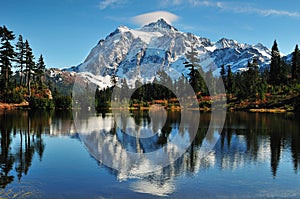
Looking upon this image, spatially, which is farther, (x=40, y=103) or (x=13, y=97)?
(x=40, y=103)

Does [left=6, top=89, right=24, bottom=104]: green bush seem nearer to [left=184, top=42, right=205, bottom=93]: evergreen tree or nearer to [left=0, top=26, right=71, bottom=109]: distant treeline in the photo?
[left=0, top=26, right=71, bottom=109]: distant treeline

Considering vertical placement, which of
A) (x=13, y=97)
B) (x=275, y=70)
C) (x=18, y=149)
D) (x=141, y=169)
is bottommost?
(x=141, y=169)

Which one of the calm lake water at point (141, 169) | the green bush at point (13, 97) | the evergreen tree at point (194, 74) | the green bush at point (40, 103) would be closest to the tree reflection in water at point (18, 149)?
the calm lake water at point (141, 169)

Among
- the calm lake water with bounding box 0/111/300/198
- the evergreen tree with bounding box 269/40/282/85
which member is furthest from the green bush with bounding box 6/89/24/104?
the evergreen tree with bounding box 269/40/282/85

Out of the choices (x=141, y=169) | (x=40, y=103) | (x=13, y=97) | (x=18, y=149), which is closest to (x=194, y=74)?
(x=40, y=103)

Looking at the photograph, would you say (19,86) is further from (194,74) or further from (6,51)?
(194,74)

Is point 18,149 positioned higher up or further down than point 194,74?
further down

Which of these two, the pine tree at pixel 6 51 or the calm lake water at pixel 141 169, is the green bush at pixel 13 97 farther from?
the calm lake water at pixel 141 169

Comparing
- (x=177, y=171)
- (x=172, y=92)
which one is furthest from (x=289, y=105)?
(x=177, y=171)

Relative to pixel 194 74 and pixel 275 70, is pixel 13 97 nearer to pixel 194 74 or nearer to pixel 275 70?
pixel 194 74

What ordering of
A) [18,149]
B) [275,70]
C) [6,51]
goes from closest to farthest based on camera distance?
[18,149], [6,51], [275,70]

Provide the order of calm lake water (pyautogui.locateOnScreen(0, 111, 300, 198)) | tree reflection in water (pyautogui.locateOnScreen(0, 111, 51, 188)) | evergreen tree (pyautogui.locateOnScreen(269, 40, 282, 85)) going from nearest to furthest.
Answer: calm lake water (pyautogui.locateOnScreen(0, 111, 300, 198))
tree reflection in water (pyautogui.locateOnScreen(0, 111, 51, 188))
evergreen tree (pyautogui.locateOnScreen(269, 40, 282, 85))

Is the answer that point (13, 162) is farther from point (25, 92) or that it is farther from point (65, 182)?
point (25, 92)

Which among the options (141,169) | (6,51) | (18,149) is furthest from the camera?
(6,51)
